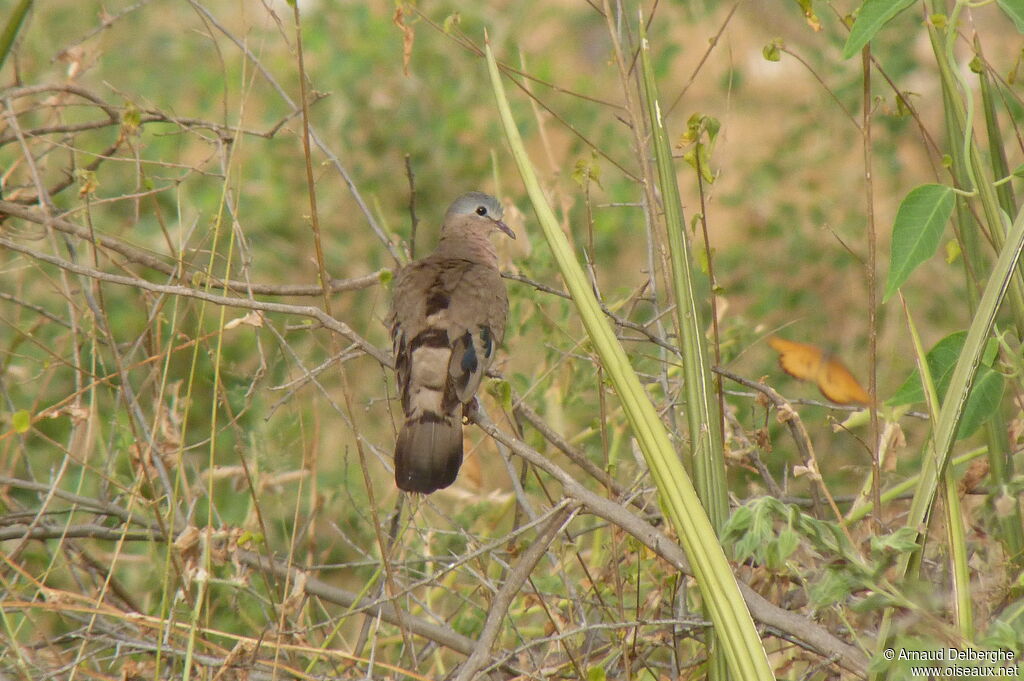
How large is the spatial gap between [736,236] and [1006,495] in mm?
6117

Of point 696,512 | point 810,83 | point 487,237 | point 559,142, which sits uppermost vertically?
point 810,83

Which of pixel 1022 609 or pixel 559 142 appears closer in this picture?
pixel 1022 609

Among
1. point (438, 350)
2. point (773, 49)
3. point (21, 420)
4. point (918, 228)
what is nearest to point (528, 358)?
point (438, 350)

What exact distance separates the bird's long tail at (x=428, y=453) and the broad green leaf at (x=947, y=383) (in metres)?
1.33

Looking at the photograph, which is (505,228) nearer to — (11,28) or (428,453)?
(428,453)

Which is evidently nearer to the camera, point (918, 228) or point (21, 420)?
point (918, 228)

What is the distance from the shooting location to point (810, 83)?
335 inches

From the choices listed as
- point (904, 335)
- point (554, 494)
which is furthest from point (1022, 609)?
point (904, 335)

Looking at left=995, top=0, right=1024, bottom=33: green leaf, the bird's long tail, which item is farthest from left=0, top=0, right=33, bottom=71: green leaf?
left=995, top=0, right=1024, bottom=33: green leaf

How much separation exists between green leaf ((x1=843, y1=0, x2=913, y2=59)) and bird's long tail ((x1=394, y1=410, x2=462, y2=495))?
1634 millimetres

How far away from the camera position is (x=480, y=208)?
14.5ft

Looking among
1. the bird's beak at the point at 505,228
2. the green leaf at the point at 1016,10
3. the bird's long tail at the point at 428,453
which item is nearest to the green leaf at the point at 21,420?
the bird's long tail at the point at 428,453

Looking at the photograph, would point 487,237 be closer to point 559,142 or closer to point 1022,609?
→ point 1022,609

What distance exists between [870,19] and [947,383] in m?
0.74
